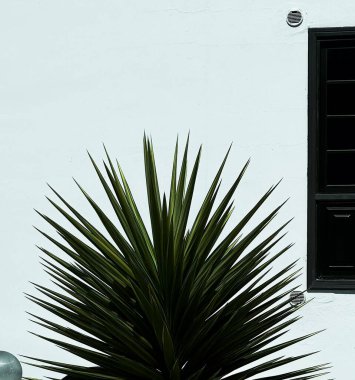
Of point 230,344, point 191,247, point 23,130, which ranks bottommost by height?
point 230,344

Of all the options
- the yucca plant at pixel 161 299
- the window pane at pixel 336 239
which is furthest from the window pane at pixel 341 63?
the yucca plant at pixel 161 299

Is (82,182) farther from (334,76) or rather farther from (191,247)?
(191,247)

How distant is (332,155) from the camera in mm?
6883

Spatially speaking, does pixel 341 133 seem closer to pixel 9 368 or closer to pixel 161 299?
pixel 161 299

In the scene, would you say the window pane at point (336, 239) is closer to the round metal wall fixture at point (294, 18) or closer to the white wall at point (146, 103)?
the white wall at point (146, 103)

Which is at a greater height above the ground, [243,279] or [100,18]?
[100,18]

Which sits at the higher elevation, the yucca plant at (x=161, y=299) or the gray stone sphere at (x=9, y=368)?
the yucca plant at (x=161, y=299)

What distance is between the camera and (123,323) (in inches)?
184

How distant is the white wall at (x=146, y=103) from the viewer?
6820 mm

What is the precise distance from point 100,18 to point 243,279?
9.09 ft

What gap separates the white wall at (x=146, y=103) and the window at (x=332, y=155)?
0.24 ft

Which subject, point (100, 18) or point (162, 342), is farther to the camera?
point (100, 18)

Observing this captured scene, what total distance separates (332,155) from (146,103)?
1.16 meters

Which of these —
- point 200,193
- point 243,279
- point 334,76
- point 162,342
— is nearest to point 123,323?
point 162,342
